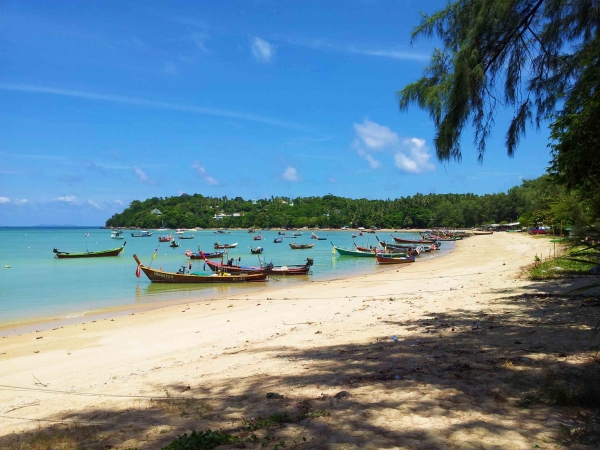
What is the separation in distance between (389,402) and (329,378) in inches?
45.5

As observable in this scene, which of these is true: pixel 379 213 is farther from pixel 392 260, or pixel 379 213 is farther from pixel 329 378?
pixel 329 378

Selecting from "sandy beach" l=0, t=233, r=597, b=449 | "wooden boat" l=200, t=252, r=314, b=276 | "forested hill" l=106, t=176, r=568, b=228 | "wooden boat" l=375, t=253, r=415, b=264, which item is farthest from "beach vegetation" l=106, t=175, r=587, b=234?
"sandy beach" l=0, t=233, r=597, b=449

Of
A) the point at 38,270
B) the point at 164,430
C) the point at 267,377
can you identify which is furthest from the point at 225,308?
the point at 38,270

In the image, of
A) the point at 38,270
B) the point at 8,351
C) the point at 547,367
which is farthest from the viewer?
the point at 38,270

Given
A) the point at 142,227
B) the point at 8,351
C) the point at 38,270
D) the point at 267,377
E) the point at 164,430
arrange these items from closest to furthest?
the point at 164,430 < the point at 267,377 < the point at 8,351 < the point at 38,270 < the point at 142,227

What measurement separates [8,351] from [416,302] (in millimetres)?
10676

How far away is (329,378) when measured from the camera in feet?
17.3

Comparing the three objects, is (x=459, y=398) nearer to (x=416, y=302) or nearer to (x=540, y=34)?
(x=540, y=34)

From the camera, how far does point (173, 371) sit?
279 inches

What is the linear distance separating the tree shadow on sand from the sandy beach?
19 millimetres

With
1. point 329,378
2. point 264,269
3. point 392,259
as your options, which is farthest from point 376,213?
point 329,378

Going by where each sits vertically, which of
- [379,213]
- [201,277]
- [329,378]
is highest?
[379,213]

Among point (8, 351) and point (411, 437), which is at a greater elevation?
point (411, 437)

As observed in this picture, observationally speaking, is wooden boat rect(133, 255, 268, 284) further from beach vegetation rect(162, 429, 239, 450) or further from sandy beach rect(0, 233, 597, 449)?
beach vegetation rect(162, 429, 239, 450)
